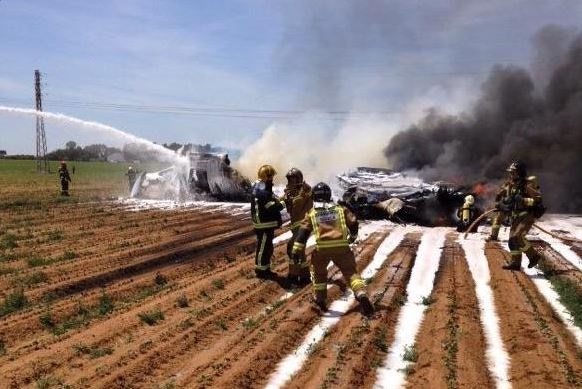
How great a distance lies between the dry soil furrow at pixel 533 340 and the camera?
4.75m

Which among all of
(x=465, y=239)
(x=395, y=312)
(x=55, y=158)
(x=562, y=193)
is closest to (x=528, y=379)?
(x=395, y=312)

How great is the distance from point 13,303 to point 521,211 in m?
7.95

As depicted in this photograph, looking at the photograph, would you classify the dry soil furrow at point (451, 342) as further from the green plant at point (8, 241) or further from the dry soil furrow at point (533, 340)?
the green plant at point (8, 241)

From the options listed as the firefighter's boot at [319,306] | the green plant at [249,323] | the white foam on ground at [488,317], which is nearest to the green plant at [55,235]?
the green plant at [249,323]

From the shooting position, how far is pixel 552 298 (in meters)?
7.55

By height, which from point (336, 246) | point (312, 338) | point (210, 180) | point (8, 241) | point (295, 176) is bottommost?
point (312, 338)

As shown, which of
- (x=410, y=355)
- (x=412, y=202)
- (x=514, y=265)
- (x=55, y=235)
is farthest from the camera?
(x=412, y=202)

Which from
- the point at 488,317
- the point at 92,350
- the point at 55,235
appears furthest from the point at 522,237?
the point at 55,235

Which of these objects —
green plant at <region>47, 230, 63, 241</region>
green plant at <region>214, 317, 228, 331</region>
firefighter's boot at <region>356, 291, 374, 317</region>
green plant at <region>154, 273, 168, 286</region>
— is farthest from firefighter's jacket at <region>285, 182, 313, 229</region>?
green plant at <region>47, 230, 63, 241</region>

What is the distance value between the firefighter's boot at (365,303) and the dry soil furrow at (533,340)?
151 cm

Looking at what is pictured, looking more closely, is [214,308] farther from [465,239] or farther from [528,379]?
[465,239]

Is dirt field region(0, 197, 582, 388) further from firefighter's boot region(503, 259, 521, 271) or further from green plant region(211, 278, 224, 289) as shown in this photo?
firefighter's boot region(503, 259, 521, 271)

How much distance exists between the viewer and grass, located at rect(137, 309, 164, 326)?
645 cm

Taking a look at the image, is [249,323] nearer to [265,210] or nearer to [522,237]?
[265,210]
